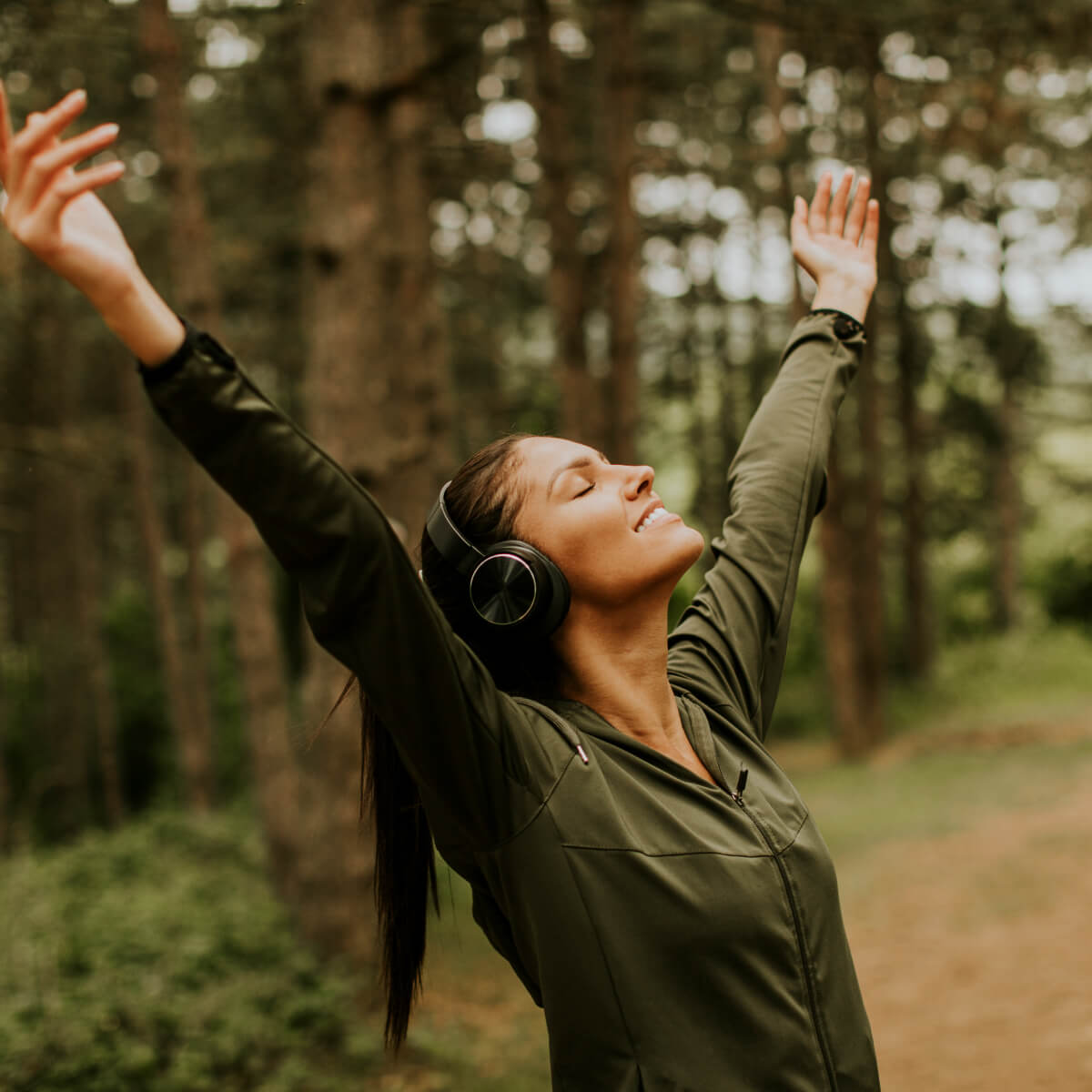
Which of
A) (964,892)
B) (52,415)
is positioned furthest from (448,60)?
(52,415)

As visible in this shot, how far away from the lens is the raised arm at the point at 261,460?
1.48 meters

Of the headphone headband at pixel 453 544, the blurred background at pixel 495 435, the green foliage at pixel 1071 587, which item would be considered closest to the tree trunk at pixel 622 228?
the blurred background at pixel 495 435

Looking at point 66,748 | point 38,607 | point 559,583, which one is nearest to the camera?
point 559,583

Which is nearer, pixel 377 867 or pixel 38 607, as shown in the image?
pixel 377 867

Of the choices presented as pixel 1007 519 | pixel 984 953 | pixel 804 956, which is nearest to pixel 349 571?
pixel 804 956

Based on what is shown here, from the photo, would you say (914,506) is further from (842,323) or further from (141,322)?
(141,322)

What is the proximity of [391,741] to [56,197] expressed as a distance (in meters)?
1.04

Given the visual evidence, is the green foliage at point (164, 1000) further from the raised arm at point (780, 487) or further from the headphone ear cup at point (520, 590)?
the headphone ear cup at point (520, 590)

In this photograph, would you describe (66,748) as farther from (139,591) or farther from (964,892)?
(964,892)

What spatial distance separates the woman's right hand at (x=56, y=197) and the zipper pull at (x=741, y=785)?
1.32 m

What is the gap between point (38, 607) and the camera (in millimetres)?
21812

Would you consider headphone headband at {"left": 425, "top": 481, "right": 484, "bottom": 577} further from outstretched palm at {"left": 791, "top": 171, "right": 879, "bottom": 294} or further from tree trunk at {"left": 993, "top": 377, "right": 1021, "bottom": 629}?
tree trunk at {"left": 993, "top": 377, "right": 1021, "bottom": 629}

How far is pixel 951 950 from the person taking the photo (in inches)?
358

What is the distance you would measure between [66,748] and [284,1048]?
14.8m
